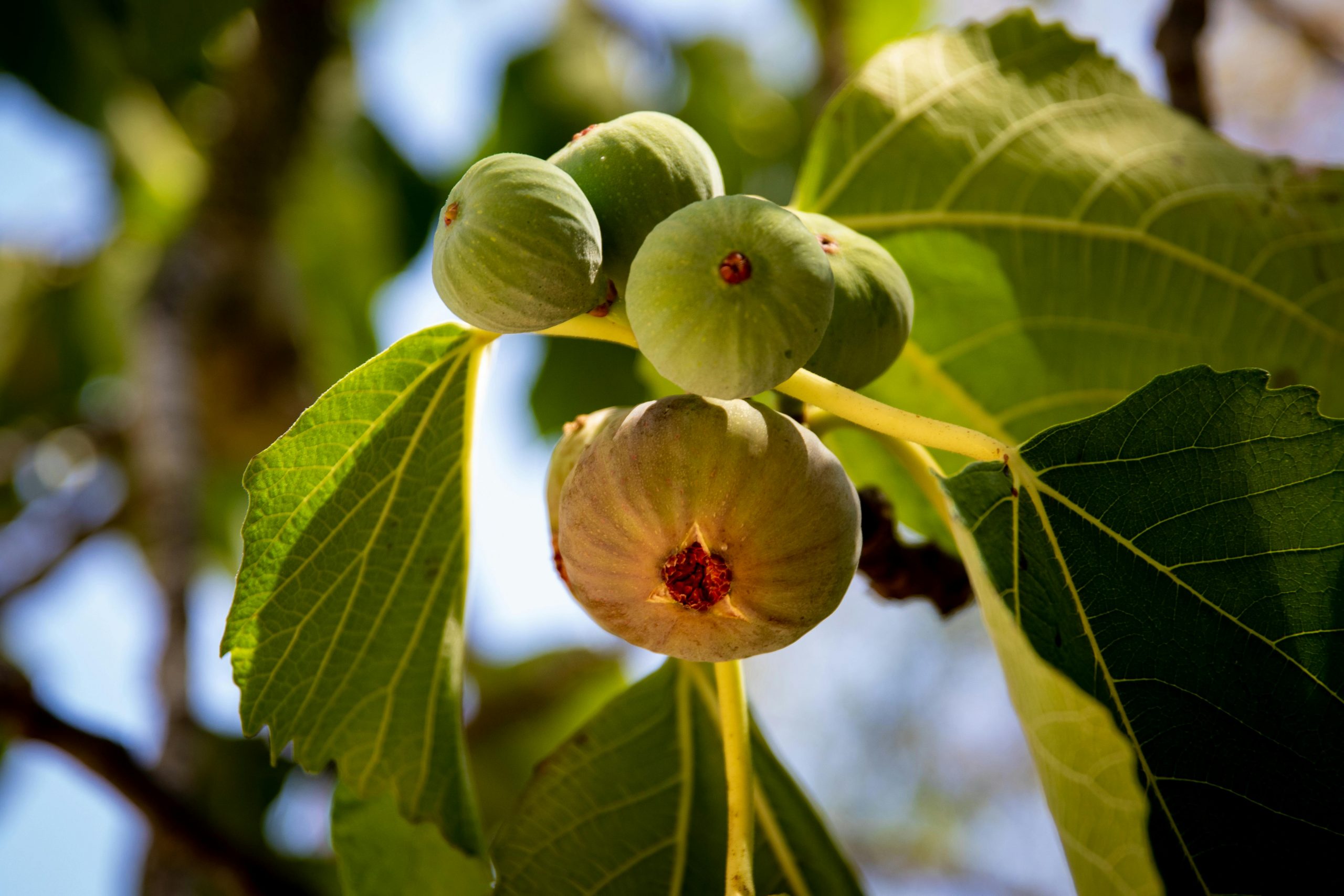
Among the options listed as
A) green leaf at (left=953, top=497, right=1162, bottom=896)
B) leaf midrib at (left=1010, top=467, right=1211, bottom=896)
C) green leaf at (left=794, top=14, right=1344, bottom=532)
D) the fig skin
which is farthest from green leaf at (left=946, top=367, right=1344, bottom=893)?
green leaf at (left=794, top=14, right=1344, bottom=532)

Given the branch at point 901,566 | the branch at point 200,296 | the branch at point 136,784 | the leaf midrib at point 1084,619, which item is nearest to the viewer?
the leaf midrib at point 1084,619

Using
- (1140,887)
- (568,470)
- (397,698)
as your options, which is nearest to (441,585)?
(397,698)

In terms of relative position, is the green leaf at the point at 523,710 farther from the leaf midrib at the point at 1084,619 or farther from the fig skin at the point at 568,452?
the leaf midrib at the point at 1084,619

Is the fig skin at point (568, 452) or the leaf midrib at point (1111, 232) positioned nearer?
the fig skin at point (568, 452)

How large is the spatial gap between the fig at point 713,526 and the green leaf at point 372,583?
1.11 feet

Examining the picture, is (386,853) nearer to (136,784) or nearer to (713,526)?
(136,784)

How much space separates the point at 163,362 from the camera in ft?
9.52

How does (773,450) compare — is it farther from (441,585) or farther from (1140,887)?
(441,585)

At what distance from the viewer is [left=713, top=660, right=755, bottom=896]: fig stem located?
1086 millimetres

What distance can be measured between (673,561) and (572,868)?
71 cm

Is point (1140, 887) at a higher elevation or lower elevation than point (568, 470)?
lower

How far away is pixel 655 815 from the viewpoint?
5.10ft

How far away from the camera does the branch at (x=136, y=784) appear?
1.70 meters

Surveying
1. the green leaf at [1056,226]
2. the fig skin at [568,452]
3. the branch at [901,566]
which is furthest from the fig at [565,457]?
the green leaf at [1056,226]
